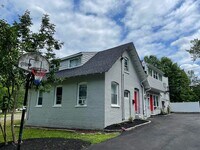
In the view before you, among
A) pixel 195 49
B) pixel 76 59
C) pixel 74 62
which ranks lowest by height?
pixel 74 62

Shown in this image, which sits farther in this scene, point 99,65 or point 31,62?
point 99,65

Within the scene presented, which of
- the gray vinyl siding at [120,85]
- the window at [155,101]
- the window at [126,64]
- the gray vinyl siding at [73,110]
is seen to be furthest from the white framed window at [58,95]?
the window at [155,101]

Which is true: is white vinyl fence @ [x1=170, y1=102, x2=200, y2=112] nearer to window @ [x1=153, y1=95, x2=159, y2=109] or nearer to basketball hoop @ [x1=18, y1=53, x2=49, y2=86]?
window @ [x1=153, y1=95, x2=159, y2=109]

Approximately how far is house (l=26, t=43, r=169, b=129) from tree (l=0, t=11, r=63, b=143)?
12.9ft

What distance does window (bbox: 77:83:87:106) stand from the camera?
1384 cm

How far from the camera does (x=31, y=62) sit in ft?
22.4

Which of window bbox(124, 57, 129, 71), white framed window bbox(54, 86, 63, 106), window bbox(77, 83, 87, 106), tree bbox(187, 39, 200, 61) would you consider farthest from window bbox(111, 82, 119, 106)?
tree bbox(187, 39, 200, 61)

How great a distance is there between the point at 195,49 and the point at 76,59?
626 inches

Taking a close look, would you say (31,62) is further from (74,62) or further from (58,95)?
(74,62)

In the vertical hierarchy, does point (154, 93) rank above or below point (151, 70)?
below

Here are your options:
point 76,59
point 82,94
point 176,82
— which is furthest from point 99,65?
point 176,82

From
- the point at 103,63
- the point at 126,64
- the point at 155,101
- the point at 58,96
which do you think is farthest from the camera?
the point at 155,101

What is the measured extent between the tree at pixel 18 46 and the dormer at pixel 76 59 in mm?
6166

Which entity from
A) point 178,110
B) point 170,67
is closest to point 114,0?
point 178,110
